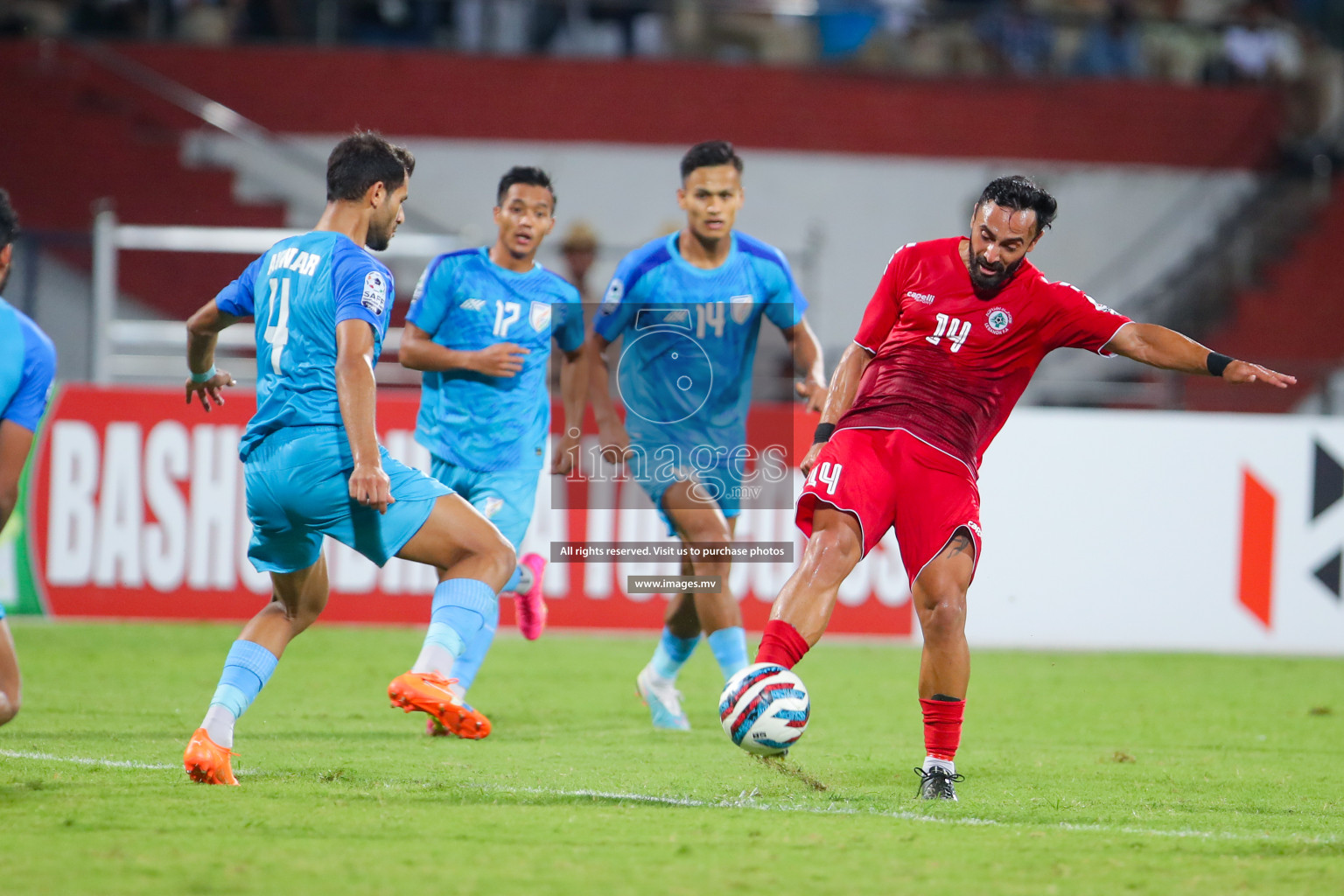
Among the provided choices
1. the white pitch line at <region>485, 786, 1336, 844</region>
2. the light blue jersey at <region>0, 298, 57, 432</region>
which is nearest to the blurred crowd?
the light blue jersey at <region>0, 298, 57, 432</region>

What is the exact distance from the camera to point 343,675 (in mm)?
9172

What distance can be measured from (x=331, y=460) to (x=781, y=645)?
67.4 inches

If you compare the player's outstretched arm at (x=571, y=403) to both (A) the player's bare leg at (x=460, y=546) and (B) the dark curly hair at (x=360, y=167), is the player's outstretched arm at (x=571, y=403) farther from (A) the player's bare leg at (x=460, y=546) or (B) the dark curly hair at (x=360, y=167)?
(B) the dark curly hair at (x=360, y=167)

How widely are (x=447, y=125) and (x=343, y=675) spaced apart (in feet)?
33.9

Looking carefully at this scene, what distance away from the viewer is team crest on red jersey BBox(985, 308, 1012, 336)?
574cm

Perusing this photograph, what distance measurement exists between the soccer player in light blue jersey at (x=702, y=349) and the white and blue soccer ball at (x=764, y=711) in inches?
94.3

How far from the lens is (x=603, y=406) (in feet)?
25.5

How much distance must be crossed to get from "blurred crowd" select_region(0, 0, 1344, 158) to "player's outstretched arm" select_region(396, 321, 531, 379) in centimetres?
1151

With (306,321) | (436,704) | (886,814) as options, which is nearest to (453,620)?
(436,704)

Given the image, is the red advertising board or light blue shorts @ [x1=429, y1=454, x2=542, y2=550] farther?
the red advertising board

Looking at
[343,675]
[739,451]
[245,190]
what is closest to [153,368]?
[245,190]

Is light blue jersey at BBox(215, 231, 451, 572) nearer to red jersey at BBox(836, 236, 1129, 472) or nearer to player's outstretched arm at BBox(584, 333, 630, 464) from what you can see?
red jersey at BBox(836, 236, 1129, 472)

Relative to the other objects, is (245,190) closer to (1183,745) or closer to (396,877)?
(1183,745)

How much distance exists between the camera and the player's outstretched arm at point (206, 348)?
19.3 ft
